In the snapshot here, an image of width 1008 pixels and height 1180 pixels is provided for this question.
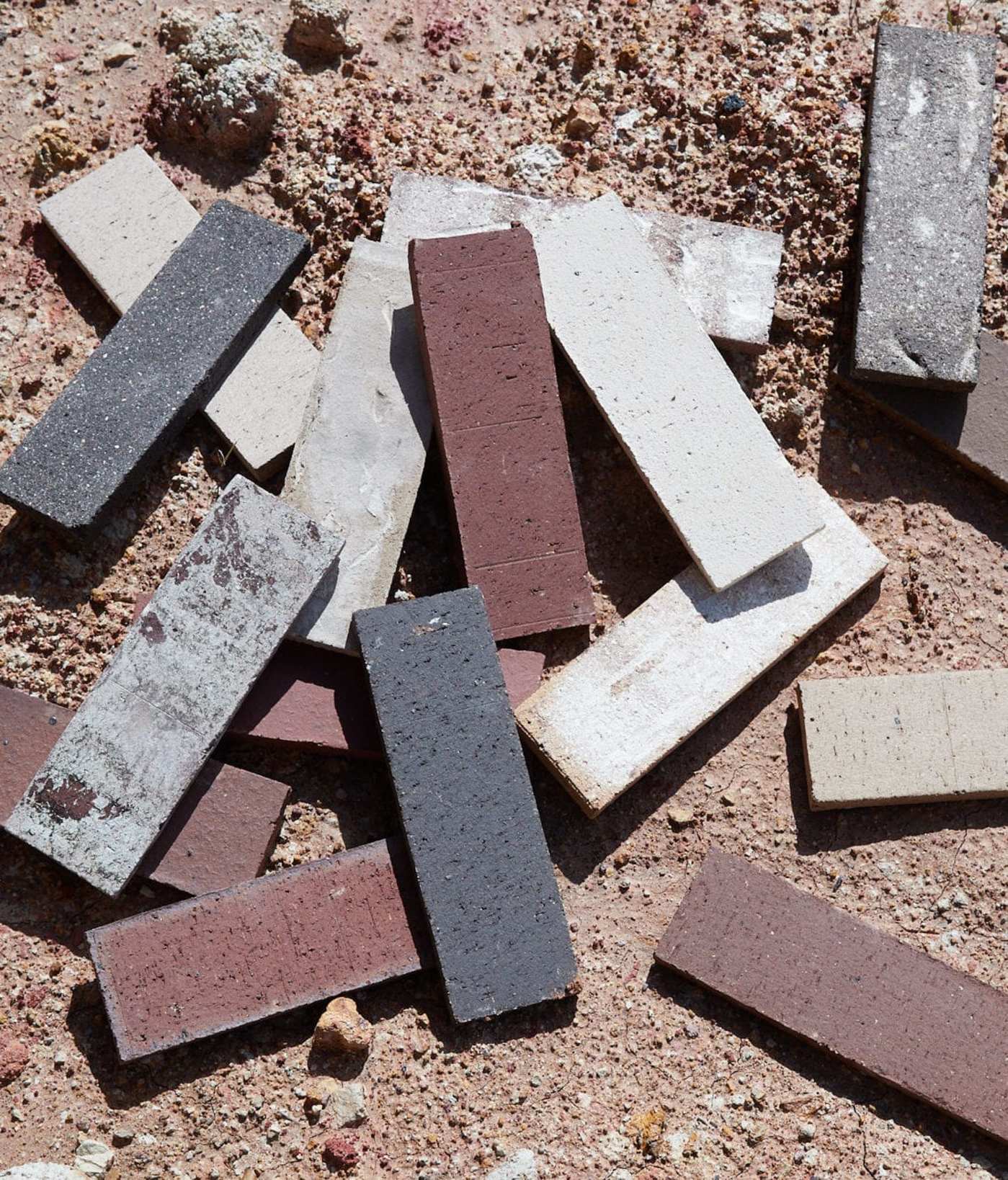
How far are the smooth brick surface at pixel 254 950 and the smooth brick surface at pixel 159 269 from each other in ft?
5.59

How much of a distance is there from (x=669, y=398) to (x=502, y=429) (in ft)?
2.36

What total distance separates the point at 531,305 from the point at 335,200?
3.61 feet

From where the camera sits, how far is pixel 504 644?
4.81m

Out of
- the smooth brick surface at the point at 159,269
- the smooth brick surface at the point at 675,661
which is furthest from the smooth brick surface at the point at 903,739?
the smooth brick surface at the point at 159,269

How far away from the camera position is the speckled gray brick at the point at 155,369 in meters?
4.60

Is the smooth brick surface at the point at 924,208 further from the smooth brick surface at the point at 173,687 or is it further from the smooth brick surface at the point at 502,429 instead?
the smooth brick surface at the point at 173,687

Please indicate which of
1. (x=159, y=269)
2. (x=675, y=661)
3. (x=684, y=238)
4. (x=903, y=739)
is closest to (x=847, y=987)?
(x=903, y=739)

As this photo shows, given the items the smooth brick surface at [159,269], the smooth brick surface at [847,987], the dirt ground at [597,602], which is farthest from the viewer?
the smooth brick surface at [159,269]

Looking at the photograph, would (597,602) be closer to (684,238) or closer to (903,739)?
(903,739)

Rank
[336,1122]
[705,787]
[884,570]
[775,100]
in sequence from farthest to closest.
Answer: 1. [775,100]
2. [884,570]
3. [705,787]
4. [336,1122]

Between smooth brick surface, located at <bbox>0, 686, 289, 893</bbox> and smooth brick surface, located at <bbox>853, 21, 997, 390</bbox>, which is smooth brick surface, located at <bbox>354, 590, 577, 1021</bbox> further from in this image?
smooth brick surface, located at <bbox>853, 21, 997, 390</bbox>

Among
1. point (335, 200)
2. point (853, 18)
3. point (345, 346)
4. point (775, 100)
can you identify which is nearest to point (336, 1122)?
point (345, 346)

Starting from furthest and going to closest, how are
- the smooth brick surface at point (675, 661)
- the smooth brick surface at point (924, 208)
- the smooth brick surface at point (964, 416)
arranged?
1. the smooth brick surface at point (964, 416)
2. the smooth brick surface at point (924, 208)
3. the smooth brick surface at point (675, 661)

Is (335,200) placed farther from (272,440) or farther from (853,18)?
(853,18)
